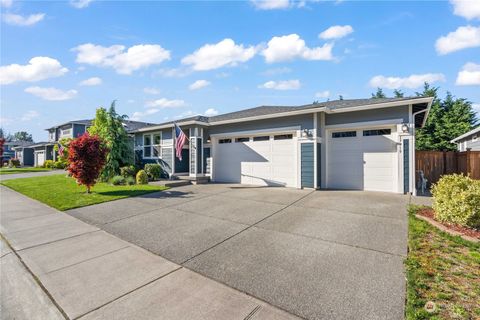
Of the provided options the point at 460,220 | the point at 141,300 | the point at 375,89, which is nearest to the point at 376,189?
the point at 460,220

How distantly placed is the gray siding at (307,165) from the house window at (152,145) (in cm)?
994

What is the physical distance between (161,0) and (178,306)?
9.66m

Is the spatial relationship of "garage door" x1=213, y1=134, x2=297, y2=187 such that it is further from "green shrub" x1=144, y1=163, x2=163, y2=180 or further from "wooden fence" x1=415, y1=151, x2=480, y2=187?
"wooden fence" x1=415, y1=151, x2=480, y2=187

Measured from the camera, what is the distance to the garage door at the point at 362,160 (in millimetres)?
8898

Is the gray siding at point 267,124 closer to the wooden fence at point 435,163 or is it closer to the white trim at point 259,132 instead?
the white trim at point 259,132

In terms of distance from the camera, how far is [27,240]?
15.5ft

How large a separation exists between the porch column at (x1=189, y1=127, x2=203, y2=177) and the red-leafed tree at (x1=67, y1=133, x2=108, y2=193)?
15.6 ft

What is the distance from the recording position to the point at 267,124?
11.2 metres

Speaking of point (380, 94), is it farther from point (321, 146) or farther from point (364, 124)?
point (321, 146)

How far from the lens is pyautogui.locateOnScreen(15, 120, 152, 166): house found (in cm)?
3191

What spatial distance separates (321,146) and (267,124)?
2866 mm

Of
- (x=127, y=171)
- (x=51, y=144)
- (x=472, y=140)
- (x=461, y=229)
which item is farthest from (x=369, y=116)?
(x=51, y=144)

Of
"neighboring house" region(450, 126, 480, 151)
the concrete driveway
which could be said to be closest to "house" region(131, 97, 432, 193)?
the concrete driveway

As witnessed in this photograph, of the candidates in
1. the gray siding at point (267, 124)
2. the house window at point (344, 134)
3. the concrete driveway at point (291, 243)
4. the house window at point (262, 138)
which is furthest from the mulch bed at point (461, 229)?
the house window at point (262, 138)
